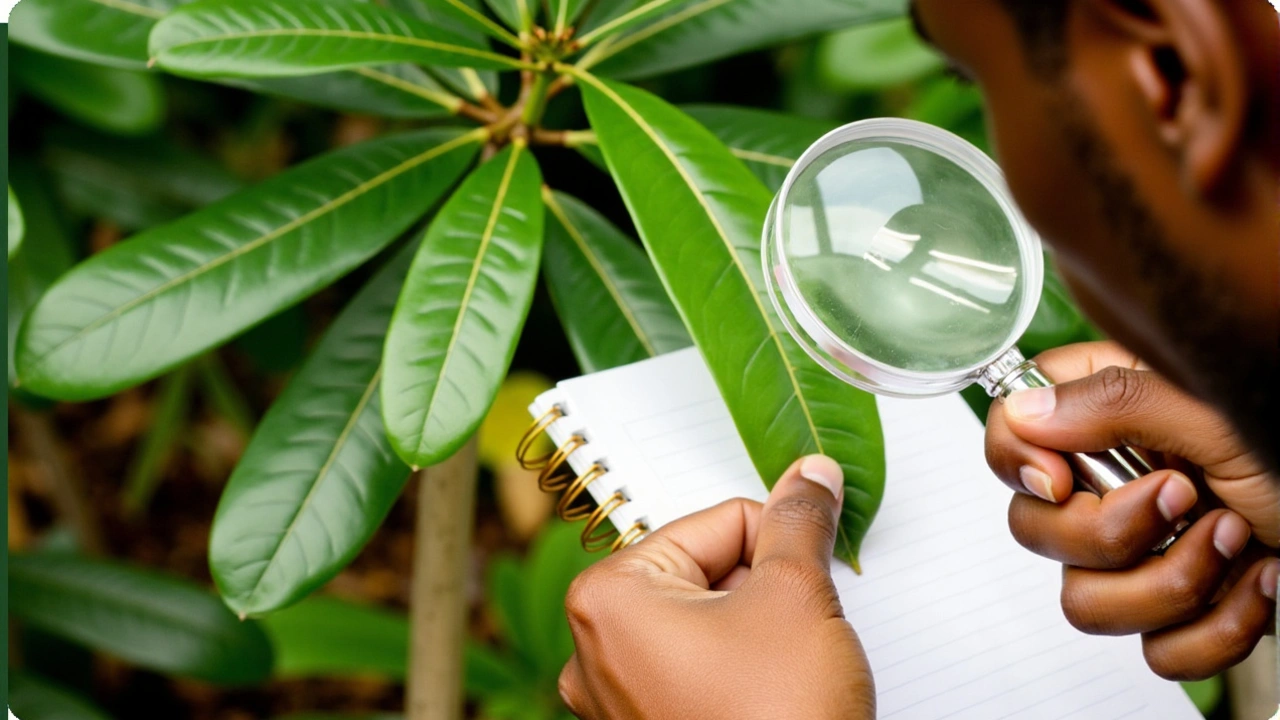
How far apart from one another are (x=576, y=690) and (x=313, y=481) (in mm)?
329

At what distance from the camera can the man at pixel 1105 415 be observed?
17.8 inches

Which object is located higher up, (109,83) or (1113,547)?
(109,83)

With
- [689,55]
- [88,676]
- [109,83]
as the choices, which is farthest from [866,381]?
[88,676]

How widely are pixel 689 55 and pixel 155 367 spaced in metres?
0.65

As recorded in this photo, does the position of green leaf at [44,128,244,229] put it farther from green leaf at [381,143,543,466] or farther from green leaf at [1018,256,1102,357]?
green leaf at [1018,256,1102,357]

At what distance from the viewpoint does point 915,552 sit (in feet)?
3.17

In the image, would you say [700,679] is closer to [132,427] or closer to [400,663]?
[400,663]

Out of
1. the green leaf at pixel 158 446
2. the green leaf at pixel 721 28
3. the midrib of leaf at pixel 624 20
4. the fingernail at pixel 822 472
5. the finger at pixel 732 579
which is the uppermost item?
the midrib of leaf at pixel 624 20

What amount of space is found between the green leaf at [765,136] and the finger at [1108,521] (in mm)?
440

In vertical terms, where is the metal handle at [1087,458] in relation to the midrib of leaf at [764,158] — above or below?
below

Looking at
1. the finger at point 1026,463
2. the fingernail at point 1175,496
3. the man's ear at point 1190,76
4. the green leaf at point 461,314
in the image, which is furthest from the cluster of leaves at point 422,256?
the man's ear at point 1190,76

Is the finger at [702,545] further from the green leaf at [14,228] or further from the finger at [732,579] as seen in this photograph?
the green leaf at [14,228]

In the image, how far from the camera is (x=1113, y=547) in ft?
2.77

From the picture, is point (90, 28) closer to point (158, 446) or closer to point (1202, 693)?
point (158, 446)
